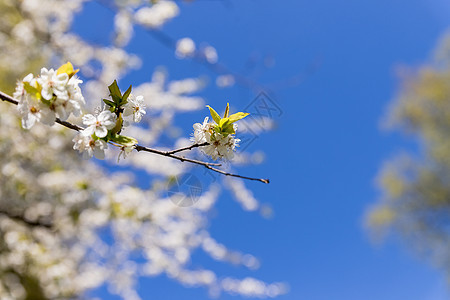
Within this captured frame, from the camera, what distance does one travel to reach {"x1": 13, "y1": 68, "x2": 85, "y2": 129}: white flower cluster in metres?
0.66

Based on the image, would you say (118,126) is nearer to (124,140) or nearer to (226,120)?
(124,140)

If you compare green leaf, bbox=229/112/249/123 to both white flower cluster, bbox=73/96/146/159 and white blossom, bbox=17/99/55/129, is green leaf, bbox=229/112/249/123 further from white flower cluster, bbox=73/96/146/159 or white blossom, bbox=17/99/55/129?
white blossom, bbox=17/99/55/129

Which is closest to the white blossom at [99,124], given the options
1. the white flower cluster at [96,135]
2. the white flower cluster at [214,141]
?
the white flower cluster at [96,135]

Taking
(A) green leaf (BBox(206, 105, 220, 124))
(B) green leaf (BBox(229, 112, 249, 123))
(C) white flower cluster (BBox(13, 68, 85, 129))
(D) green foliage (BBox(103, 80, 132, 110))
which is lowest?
(C) white flower cluster (BBox(13, 68, 85, 129))

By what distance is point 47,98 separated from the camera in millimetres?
648

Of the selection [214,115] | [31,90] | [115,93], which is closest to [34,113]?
[31,90]

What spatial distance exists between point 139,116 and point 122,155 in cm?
9

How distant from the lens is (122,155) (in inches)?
29.8

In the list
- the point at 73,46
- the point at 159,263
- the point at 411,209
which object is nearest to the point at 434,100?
the point at 411,209

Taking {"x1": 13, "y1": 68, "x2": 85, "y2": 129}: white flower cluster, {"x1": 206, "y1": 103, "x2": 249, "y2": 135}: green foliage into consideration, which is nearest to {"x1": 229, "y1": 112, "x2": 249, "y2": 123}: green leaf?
{"x1": 206, "y1": 103, "x2": 249, "y2": 135}: green foliage

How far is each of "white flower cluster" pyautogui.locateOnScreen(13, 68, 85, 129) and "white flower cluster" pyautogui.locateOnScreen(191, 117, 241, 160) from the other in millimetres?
247

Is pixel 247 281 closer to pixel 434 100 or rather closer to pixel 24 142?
pixel 24 142

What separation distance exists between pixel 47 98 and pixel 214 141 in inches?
13.1

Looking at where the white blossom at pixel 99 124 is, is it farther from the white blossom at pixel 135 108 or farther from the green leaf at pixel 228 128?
the green leaf at pixel 228 128
